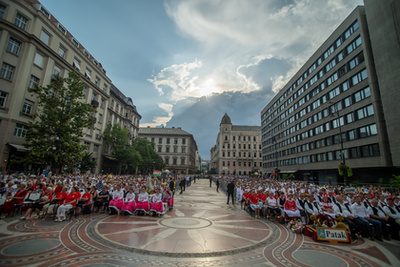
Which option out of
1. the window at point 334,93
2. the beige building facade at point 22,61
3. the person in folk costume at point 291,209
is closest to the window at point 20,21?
the beige building facade at point 22,61

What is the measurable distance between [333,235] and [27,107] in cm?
3079

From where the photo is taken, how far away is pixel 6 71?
2041cm

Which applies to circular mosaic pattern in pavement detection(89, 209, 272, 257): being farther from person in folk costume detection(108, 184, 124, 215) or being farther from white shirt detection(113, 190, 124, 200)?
white shirt detection(113, 190, 124, 200)

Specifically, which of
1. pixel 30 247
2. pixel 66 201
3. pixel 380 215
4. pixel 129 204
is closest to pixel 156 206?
pixel 129 204

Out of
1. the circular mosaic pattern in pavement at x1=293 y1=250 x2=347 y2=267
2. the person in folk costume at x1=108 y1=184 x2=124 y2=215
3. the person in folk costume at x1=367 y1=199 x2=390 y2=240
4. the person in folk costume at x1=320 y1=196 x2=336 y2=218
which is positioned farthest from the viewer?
the person in folk costume at x1=108 y1=184 x2=124 y2=215

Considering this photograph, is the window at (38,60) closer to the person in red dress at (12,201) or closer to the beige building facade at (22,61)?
the beige building facade at (22,61)

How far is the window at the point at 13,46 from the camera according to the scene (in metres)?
20.7

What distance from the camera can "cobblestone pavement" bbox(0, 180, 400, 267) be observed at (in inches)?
199

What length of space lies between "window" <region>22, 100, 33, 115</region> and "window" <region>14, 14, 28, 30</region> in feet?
28.3

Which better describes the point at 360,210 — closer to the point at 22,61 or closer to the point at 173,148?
the point at 22,61

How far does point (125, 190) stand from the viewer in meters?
12.8

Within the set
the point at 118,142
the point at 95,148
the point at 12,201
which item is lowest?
the point at 12,201

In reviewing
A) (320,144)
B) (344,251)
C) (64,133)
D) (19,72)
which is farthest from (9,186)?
(320,144)

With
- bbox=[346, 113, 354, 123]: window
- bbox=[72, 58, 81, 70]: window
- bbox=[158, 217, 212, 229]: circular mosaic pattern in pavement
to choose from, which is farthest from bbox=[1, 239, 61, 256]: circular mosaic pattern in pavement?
bbox=[346, 113, 354, 123]: window
